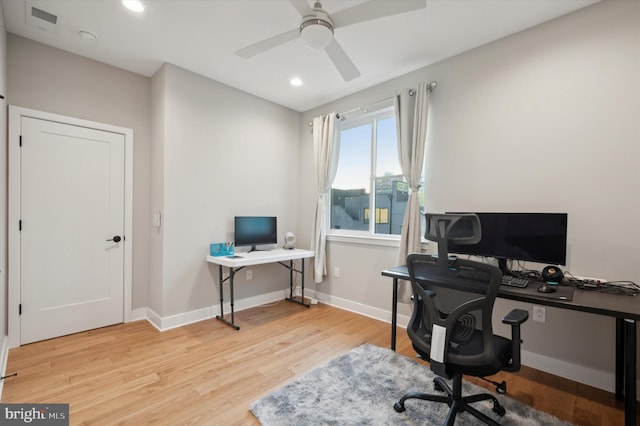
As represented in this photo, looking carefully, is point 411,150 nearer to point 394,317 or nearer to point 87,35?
point 394,317

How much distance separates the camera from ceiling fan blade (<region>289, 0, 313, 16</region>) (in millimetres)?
1850

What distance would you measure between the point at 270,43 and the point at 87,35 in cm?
184

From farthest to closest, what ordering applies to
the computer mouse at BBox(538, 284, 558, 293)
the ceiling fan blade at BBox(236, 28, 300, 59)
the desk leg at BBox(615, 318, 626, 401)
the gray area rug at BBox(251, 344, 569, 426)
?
the ceiling fan blade at BBox(236, 28, 300, 59) < the desk leg at BBox(615, 318, 626, 401) < the computer mouse at BBox(538, 284, 558, 293) < the gray area rug at BBox(251, 344, 569, 426)

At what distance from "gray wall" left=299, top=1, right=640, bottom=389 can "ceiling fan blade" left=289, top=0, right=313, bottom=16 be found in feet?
5.84

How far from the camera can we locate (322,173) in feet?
13.6

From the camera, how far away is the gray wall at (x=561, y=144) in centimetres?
214

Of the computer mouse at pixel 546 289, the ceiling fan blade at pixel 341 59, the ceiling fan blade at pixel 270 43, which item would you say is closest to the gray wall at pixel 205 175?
the ceiling fan blade at pixel 270 43

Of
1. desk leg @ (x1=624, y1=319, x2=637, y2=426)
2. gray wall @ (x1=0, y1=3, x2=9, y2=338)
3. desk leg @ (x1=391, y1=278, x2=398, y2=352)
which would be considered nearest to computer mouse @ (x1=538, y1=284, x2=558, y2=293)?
desk leg @ (x1=624, y1=319, x2=637, y2=426)

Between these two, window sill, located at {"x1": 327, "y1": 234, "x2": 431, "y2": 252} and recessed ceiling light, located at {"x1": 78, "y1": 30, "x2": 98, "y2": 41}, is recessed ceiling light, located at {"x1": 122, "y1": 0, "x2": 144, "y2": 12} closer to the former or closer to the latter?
recessed ceiling light, located at {"x1": 78, "y1": 30, "x2": 98, "y2": 41}

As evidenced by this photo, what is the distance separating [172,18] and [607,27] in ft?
11.2

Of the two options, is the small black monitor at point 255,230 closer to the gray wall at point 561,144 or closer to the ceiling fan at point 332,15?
the gray wall at point 561,144

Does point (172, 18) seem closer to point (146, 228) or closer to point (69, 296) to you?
point (146, 228)

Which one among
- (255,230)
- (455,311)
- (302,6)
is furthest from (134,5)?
(455,311)

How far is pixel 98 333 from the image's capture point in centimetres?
310
